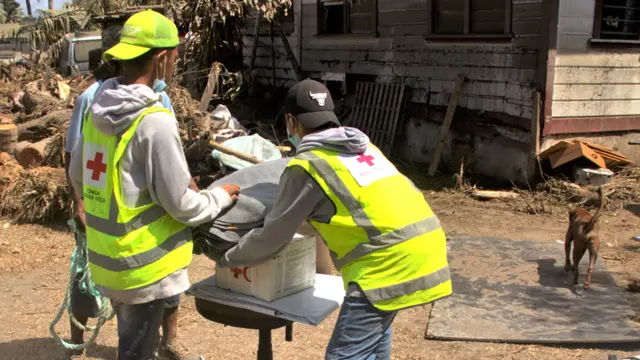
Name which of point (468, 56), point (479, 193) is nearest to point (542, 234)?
point (479, 193)

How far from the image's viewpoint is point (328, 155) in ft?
7.64

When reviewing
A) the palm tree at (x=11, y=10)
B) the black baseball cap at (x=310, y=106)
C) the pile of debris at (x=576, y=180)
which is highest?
→ the palm tree at (x=11, y=10)

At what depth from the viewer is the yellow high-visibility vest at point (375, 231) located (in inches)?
89.7

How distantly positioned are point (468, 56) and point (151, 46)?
767 cm

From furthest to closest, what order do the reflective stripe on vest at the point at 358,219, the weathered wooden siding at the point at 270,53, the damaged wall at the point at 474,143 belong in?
the weathered wooden siding at the point at 270,53, the damaged wall at the point at 474,143, the reflective stripe on vest at the point at 358,219

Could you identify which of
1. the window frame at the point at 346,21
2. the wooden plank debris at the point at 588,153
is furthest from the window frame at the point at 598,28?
the window frame at the point at 346,21

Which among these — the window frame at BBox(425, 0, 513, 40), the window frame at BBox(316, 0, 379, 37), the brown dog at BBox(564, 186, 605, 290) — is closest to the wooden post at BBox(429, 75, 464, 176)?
the window frame at BBox(425, 0, 513, 40)

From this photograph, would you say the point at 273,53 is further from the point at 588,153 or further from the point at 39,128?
the point at 588,153

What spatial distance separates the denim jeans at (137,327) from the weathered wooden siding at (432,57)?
6965 millimetres

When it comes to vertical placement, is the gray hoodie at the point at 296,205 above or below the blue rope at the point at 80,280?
above

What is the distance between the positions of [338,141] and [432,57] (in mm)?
8170

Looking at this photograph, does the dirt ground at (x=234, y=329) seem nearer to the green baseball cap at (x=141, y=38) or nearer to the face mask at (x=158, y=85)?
the face mask at (x=158, y=85)

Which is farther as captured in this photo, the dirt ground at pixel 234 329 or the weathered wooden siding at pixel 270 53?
the weathered wooden siding at pixel 270 53

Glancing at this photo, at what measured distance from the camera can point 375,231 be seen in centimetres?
229
